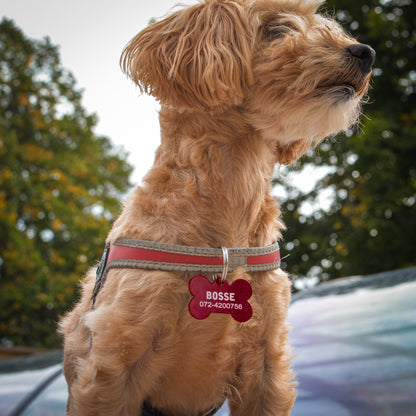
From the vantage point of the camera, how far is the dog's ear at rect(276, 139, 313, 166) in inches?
89.2

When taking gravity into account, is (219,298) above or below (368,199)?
below

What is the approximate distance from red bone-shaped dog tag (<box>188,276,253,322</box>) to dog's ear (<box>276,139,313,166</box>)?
0.73 metres

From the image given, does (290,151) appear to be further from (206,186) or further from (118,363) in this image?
(118,363)

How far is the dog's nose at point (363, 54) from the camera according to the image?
6.00 feet

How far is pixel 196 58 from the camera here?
1.88 m

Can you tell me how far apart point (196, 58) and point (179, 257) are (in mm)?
804

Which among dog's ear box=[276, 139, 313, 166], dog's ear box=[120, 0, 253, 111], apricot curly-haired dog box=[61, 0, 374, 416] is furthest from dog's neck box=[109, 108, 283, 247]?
dog's ear box=[276, 139, 313, 166]

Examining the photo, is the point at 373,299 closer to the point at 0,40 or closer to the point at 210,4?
the point at 210,4

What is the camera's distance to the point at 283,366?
1.96 metres

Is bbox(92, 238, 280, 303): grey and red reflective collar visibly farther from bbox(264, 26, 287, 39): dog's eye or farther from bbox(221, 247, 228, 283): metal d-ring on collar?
bbox(264, 26, 287, 39): dog's eye

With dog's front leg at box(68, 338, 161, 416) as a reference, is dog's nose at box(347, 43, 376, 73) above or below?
above

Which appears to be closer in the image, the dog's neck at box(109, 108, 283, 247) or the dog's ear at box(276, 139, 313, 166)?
the dog's neck at box(109, 108, 283, 247)

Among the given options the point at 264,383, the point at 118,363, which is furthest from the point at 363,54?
the point at 118,363

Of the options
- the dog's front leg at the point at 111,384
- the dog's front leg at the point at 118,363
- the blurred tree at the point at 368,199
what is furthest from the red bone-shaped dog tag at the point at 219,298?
the blurred tree at the point at 368,199
